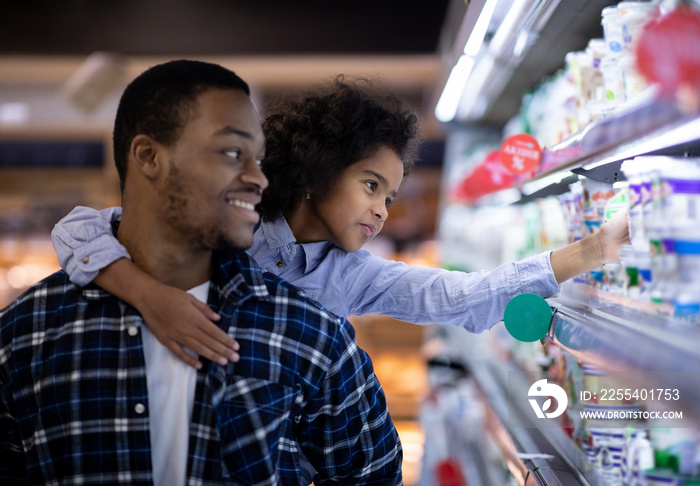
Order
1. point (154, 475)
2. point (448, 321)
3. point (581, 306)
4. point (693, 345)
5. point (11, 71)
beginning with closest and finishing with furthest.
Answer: point (693, 345) < point (154, 475) < point (581, 306) < point (448, 321) < point (11, 71)

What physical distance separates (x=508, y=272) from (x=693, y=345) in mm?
620

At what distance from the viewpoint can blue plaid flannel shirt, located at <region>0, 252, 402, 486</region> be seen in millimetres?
1132

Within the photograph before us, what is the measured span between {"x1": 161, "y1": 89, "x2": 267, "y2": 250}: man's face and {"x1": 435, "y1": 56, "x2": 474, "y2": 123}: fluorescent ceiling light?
1105mm

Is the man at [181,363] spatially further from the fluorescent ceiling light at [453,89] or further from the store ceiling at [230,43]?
the store ceiling at [230,43]

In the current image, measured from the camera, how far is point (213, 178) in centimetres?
114

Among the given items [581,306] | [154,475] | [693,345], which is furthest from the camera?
[581,306]

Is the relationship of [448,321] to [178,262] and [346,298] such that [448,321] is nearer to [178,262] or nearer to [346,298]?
[346,298]

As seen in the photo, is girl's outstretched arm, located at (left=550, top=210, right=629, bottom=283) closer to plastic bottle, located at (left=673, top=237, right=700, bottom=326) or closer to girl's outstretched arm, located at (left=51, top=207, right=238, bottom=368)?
plastic bottle, located at (left=673, top=237, right=700, bottom=326)

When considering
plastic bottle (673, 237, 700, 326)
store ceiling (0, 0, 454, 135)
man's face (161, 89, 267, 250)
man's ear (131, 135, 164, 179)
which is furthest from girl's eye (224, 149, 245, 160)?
store ceiling (0, 0, 454, 135)

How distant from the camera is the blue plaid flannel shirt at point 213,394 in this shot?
113cm

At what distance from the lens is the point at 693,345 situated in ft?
2.48

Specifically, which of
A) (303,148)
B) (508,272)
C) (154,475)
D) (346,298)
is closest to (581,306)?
(508,272)

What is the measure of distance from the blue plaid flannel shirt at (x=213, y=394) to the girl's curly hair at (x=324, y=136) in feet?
0.95

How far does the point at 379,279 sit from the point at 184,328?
511mm
